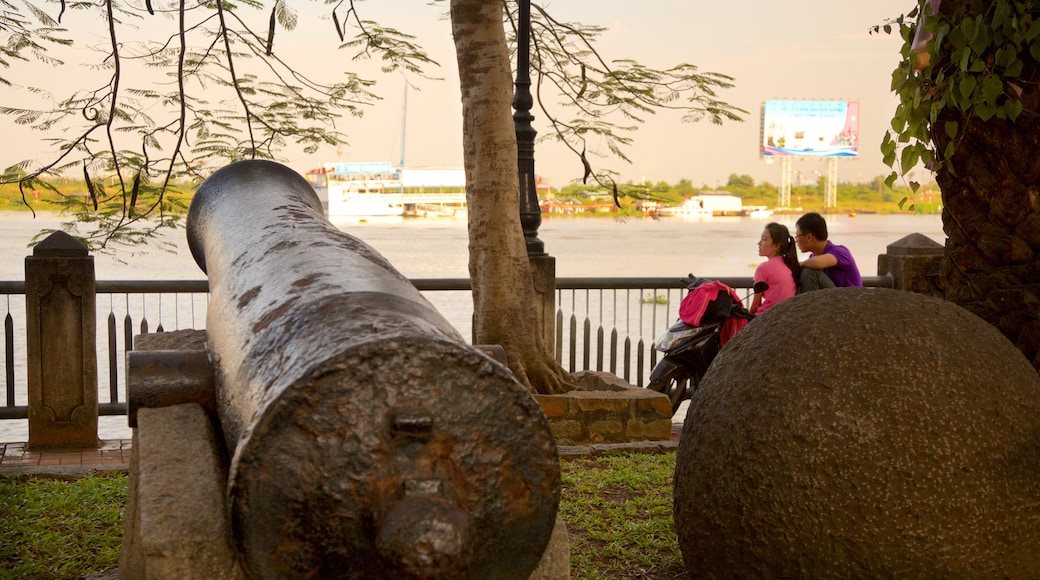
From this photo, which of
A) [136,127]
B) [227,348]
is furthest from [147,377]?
[136,127]

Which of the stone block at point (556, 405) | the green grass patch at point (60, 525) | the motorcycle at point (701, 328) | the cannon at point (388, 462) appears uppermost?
the cannon at point (388, 462)

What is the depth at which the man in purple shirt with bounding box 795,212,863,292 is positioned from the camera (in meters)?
7.51

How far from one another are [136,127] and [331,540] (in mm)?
7645

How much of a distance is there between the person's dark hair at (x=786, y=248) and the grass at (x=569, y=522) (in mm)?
1989

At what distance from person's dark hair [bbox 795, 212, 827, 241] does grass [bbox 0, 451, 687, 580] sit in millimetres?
2174

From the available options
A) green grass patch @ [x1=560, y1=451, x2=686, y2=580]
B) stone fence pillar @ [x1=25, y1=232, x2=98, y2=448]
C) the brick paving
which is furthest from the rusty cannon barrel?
stone fence pillar @ [x1=25, y1=232, x2=98, y2=448]


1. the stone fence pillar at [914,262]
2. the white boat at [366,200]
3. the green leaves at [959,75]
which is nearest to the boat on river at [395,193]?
the white boat at [366,200]

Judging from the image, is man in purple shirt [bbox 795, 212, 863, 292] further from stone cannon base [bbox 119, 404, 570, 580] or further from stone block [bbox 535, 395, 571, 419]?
stone cannon base [bbox 119, 404, 570, 580]

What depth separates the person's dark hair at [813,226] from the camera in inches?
299

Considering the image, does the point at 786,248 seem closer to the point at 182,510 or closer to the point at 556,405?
the point at 556,405

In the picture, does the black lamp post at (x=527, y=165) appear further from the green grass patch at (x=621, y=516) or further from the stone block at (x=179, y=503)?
the stone block at (x=179, y=503)

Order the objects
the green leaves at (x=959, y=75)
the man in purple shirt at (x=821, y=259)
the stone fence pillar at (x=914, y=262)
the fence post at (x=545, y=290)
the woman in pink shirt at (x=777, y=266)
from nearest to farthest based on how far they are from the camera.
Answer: the green leaves at (x=959, y=75)
the man in purple shirt at (x=821, y=259)
the woman in pink shirt at (x=777, y=266)
the fence post at (x=545, y=290)
the stone fence pillar at (x=914, y=262)

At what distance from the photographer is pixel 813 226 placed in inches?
299

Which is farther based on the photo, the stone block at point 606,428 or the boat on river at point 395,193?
the boat on river at point 395,193
